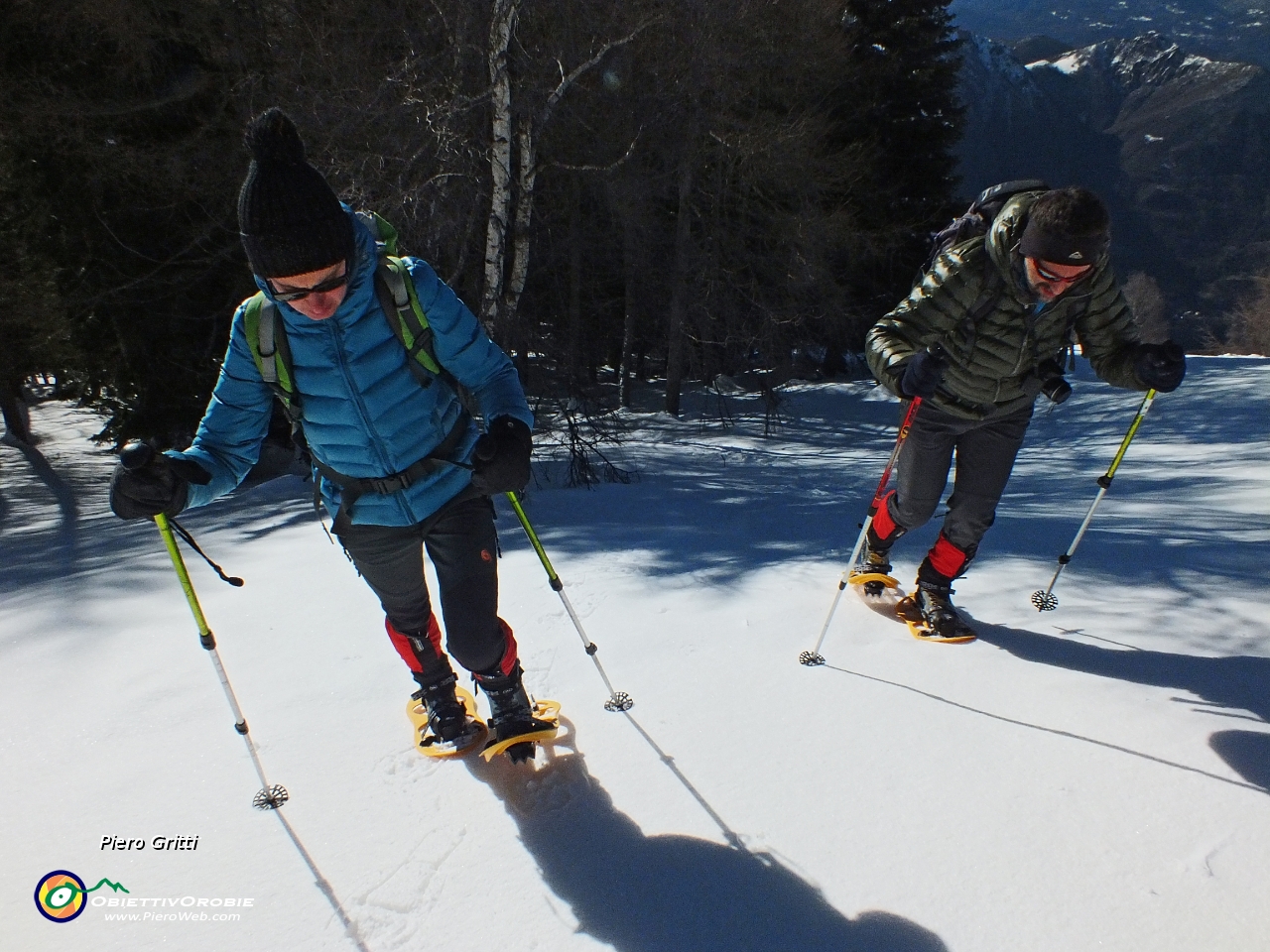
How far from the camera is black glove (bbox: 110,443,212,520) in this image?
2018mm

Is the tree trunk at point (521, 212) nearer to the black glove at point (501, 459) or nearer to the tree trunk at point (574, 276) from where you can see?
the tree trunk at point (574, 276)

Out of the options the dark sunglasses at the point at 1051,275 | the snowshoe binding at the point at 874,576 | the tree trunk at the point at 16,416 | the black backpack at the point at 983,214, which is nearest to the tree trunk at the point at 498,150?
the snowshoe binding at the point at 874,576

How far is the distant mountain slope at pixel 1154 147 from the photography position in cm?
7231

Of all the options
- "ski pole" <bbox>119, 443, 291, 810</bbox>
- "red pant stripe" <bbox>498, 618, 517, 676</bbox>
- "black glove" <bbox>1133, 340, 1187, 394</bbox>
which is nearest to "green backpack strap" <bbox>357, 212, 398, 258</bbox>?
"ski pole" <bbox>119, 443, 291, 810</bbox>

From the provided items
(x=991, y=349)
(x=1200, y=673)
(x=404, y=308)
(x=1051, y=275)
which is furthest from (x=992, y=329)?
(x=404, y=308)

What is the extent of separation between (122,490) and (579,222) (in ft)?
38.9

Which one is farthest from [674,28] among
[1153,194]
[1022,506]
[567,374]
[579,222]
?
[1153,194]

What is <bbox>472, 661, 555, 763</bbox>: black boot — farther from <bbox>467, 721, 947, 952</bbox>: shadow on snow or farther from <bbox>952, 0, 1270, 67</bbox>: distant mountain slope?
<bbox>952, 0, 1270, 67</bbox>: distant mountain slope

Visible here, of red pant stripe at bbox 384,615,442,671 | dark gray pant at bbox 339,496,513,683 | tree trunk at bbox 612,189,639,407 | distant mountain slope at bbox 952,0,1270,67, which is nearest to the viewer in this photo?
dark gray pant at bbox 339,496,513,683

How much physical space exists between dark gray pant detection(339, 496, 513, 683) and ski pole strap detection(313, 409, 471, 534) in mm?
83

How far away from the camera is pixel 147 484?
6.76 ft

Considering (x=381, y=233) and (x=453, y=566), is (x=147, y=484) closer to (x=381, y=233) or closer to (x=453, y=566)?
(x=453, y=566)

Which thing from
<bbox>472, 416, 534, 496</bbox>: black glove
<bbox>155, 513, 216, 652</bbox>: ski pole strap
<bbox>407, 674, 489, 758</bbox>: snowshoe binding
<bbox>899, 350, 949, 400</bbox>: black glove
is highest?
<bbox>899, 350, 949, 400</bbox>: black glove

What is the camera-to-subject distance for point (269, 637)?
11.4ft
